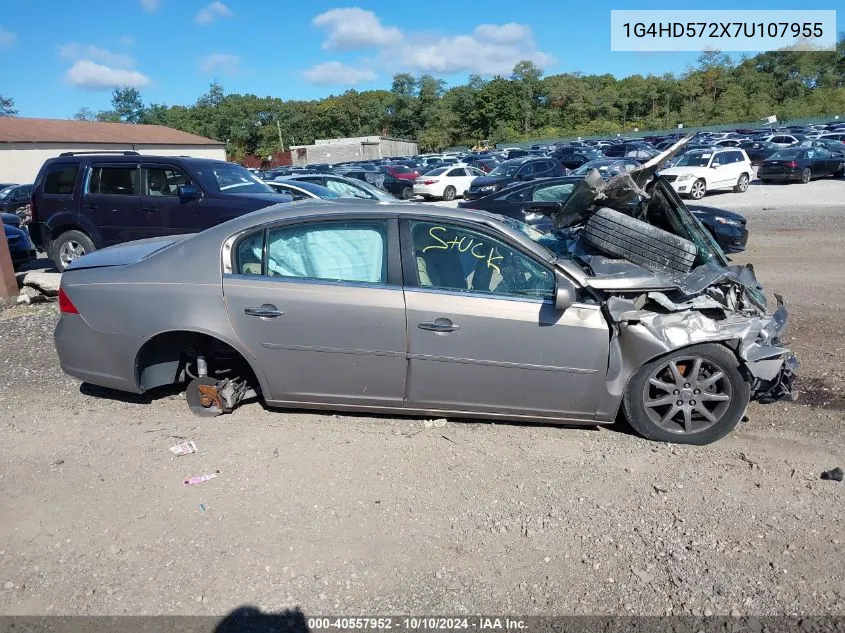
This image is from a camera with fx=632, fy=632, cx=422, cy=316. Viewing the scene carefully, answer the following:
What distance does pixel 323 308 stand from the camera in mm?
4000

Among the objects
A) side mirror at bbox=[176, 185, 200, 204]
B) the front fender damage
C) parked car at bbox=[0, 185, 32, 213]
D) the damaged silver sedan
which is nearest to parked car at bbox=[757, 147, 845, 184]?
side mirror at bbox=[176, 185, 200, 204]

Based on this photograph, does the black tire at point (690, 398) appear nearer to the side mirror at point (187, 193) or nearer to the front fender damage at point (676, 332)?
the front fender damage at point (676, 332)

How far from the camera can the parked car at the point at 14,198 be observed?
21.5 meters

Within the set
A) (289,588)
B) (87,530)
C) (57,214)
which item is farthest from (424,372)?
(57,214)

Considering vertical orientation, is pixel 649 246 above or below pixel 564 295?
above

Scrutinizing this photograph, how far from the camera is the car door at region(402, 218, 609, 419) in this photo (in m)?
3.86

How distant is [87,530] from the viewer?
3.29 m

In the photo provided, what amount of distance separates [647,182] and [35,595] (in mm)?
4518

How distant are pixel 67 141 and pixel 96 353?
46.8m

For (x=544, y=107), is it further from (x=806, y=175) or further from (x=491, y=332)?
(x=491, y=332)

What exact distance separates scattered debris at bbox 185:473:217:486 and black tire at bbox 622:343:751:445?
102 inches

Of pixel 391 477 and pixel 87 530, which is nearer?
pixel 87 530

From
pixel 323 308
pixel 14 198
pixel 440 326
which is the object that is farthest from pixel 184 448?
pixel 14 198

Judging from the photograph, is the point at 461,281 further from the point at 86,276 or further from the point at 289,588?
the point at 86,276
